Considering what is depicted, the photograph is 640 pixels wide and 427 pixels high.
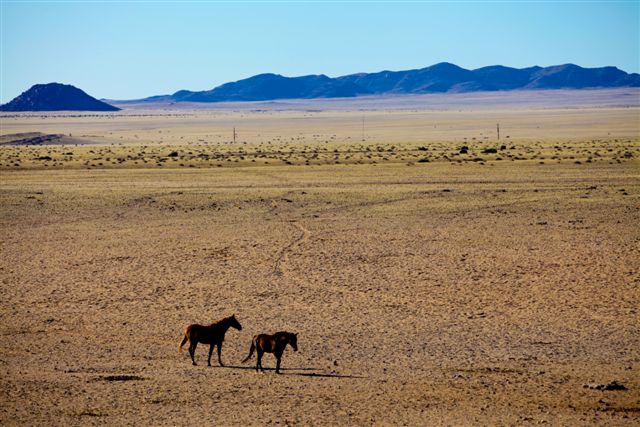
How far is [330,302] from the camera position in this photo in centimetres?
1575

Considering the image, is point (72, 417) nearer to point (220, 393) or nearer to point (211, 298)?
point (220, 393)

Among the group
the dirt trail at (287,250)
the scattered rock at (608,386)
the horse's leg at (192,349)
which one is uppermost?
the horse's leg at (192,349)

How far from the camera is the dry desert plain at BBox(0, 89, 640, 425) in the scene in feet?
34.0

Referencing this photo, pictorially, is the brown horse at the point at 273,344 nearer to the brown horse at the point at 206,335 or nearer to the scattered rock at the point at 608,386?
the brown horse at the point at 206,335

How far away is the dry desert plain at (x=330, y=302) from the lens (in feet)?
34.0

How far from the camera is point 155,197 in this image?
103ft

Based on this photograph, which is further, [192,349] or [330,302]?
[330,302]

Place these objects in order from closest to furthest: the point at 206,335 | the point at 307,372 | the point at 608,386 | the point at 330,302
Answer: the point at 608,386 < the point at 307,372 < the point at 206,335 < the point at 330,302

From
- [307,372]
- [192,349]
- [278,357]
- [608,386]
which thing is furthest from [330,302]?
[608,386]

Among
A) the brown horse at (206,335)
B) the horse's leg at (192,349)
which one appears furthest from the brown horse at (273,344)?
the horse's leg at (192,349)

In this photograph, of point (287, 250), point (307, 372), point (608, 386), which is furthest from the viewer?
point (287, 250)

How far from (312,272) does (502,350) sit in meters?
6.51

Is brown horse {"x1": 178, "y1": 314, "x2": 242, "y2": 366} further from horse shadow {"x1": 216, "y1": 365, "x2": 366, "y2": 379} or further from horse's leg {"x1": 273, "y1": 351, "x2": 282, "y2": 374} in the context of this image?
horse's leg {"x1": 273, "y1": 351, "x2": 282, "y2": 374}

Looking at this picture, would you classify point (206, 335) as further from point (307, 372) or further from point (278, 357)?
point (307, 372)
